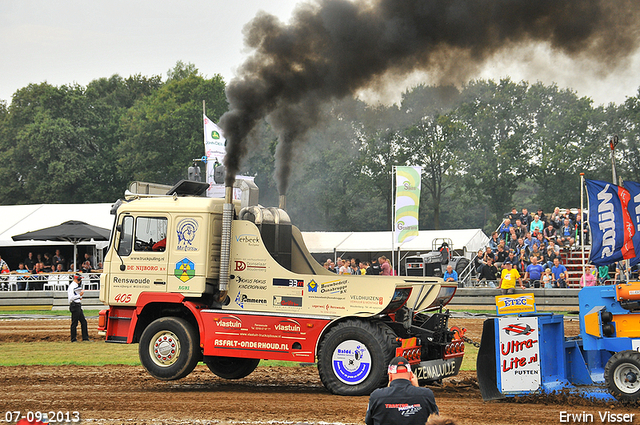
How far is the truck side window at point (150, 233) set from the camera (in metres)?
10.4

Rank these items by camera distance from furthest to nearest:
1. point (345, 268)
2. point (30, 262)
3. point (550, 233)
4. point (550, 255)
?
point (30, 262)
point (550, 233)
point (345, 268)
point (550, 255)

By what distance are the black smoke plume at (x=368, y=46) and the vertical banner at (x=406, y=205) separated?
13.0 m

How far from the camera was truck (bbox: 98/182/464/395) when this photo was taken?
9.22 metres

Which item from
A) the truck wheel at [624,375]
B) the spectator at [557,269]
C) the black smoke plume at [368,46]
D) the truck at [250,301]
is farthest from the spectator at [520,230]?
the truck wheel at [624,375]

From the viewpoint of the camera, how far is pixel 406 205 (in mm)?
26609

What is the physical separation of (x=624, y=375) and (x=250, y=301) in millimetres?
5036

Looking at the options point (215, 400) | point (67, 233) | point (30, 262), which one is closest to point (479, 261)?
point (67, 233)

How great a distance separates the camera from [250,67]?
42.9ft

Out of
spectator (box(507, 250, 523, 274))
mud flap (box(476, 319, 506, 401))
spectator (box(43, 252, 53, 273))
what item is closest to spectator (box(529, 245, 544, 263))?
spectator (box(507, 250, 523, 274))

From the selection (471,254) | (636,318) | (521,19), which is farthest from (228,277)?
(471,254)

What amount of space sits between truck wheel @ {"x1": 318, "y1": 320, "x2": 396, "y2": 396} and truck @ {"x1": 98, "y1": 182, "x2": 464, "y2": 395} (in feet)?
0.04

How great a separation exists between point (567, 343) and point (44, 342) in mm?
12897

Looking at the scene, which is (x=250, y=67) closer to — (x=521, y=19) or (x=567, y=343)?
(x=521, y=19)

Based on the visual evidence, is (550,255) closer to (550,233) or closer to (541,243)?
(541,243)
